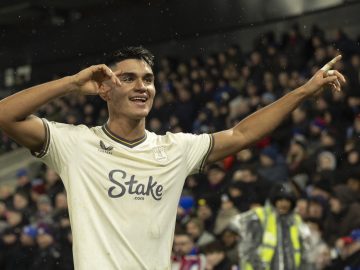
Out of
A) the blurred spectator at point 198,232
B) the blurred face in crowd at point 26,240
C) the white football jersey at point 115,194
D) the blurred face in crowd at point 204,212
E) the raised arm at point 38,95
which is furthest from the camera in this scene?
the blurred face in crowd at point 26,240

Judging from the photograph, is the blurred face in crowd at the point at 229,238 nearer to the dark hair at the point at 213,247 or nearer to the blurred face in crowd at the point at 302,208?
the dark hair at the point at 213,247

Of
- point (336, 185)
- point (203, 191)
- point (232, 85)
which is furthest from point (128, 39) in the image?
point (336, 185)

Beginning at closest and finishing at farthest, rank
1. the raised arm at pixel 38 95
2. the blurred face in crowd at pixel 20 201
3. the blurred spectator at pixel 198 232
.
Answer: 1. the raised arm at pixel 38 95
2. the blurred spectator at pixel 198 232
3. the blurred face in crowd at pixel 20 201

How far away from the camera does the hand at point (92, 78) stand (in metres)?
4.52

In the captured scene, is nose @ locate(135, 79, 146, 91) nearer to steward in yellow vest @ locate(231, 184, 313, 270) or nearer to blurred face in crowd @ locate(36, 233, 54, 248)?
steward in yellow vest @ locate(231, 184, 313, 270)

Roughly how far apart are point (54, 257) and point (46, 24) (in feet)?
39.9

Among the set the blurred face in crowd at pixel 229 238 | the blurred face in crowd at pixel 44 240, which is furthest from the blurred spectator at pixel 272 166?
the blurred face in crowd at pixel 44 240

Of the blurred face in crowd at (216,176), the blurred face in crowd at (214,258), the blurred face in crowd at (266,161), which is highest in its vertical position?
the blurred face in crowd at (266,161)

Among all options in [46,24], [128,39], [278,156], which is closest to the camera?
[278,156]

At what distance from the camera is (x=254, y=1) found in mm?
19297

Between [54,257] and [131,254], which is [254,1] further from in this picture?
[131,254]

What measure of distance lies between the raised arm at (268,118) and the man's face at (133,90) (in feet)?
1.57

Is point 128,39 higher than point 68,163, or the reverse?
point 128,39

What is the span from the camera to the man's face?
4.83 meters
